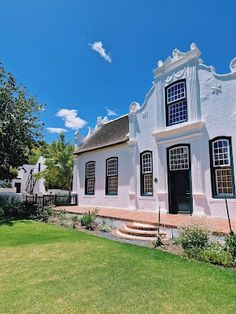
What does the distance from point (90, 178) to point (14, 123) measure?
643cm

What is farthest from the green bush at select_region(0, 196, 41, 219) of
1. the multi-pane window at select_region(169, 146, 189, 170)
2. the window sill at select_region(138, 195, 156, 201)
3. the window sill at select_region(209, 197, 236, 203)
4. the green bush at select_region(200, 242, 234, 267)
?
the green bush at select_region(200, 242, 234, 267)

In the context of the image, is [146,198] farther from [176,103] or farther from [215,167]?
[176,103]

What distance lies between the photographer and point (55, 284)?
432 centimetres

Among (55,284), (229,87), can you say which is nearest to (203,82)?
(229,87)

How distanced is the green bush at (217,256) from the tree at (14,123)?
41.6 ft

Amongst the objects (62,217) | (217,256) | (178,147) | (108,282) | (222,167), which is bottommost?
(108,282)

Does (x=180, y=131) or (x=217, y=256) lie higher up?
(x=180, y=131)

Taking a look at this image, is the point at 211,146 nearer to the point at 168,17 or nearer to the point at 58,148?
the point at 168,17

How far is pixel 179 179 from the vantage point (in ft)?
37.3

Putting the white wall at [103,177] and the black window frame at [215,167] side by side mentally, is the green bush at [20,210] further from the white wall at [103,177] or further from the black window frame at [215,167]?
the black window frame at [215,167]

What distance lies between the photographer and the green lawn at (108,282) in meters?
3.53

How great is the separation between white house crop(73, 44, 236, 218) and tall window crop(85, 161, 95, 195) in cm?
107

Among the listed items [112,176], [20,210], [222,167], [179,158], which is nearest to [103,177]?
[112,176]

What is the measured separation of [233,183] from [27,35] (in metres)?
11.4
